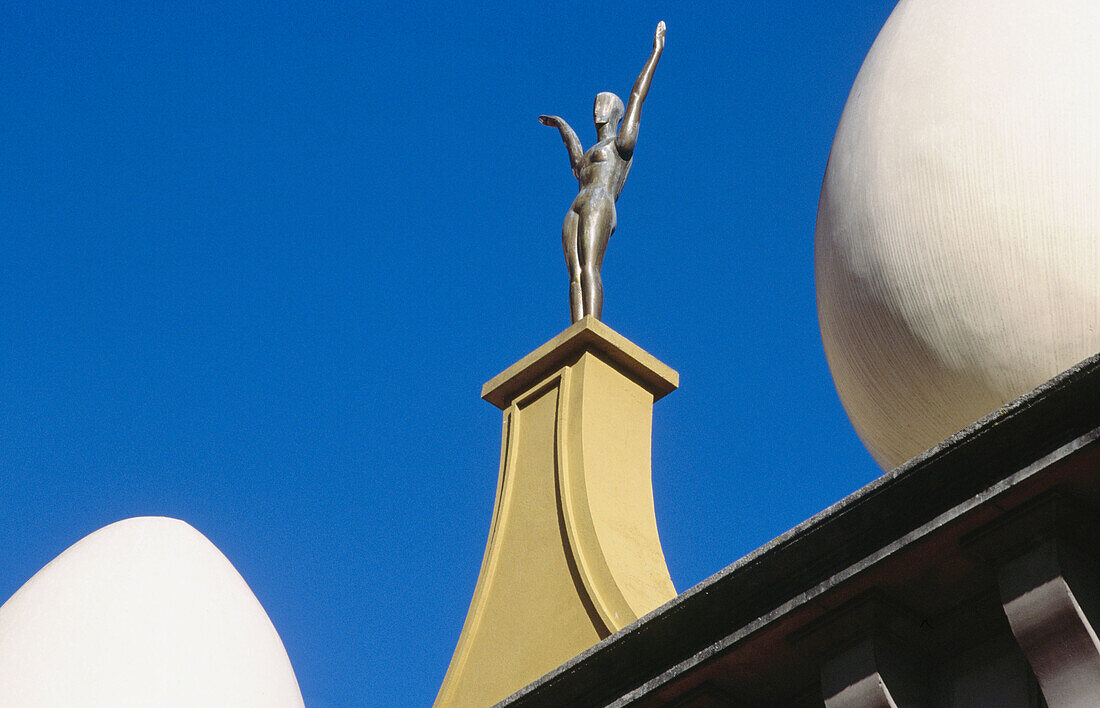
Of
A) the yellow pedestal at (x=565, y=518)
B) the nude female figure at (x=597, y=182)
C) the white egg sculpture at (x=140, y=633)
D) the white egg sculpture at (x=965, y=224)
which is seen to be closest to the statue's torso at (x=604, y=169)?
the nude female figure at (x=597, y=182)

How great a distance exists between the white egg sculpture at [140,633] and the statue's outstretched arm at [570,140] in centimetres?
355

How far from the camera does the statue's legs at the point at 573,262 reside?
9688mm

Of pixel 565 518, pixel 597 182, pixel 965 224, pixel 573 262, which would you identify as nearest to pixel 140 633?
pixel 565 518

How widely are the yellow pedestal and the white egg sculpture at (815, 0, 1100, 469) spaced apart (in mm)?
1495

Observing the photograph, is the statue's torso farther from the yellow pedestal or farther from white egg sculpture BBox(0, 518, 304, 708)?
white egg sculpture BBox(0, 518, 304, 708)

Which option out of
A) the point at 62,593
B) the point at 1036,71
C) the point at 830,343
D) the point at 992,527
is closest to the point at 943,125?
the point at 1036,71

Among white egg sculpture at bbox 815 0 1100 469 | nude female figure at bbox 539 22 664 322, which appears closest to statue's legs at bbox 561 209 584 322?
nude female figure at bbox 539 22 664 322

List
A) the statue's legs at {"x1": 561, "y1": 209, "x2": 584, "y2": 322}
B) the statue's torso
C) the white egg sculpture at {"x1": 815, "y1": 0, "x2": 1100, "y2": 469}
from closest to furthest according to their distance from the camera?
1. the white egg sculpture at {"x1": 815, "y1": 0, "x2": 1100, "y2": 469}
2. the statue's legs at {"x1": 561, "y1": 209, "x2": 584, "y2": 322}
3. the statue's torso

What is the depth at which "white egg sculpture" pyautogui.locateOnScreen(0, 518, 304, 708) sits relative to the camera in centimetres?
980

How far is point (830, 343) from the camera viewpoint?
7883mm

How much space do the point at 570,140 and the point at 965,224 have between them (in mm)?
4183

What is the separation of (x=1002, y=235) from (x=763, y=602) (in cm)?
198

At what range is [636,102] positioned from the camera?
1062 centimetres

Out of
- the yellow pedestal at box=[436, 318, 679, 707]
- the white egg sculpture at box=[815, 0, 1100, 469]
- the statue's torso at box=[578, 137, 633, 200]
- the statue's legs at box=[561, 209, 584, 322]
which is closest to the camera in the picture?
the white egg sculpture at box=[815, 0, 1100, 469]
